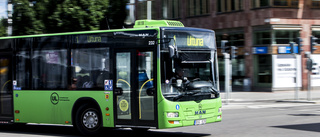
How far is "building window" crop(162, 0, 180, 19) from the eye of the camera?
37.2m

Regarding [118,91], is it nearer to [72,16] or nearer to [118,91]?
[118,91]

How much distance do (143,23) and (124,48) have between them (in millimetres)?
1109

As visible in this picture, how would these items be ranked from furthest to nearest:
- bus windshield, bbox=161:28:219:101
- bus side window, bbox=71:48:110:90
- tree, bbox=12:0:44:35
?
tree, bbox=12:0:44:35
bus side window, bbox=71:48:110:90
bus windshield, bbox=161:28:219:101

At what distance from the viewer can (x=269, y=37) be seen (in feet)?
99.5

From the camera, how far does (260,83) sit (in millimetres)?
30859

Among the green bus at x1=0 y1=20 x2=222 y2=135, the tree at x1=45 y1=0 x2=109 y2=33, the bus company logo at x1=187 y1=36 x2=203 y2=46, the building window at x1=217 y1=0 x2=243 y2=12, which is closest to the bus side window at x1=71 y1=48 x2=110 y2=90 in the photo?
the green bus at x1=0 y1=20 x2=222 y2=135

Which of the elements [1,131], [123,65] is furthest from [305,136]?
[1,131]

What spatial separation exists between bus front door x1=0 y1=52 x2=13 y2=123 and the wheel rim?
2.47 m

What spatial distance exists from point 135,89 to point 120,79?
1.59 feet

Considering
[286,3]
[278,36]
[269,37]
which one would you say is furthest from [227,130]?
[286,3]

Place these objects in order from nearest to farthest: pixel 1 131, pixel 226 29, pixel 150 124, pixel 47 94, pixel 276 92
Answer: pixel 150 124 < pixel 47 94 < pixel 1 131 < pixel 276 92 < pixel 226 29

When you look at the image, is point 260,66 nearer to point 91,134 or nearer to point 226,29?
point 226,29

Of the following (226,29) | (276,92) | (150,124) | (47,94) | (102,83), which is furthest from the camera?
(226,29)

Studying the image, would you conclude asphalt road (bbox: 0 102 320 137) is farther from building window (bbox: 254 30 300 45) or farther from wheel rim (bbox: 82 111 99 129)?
building window (bbox: 254 30 300 45)
